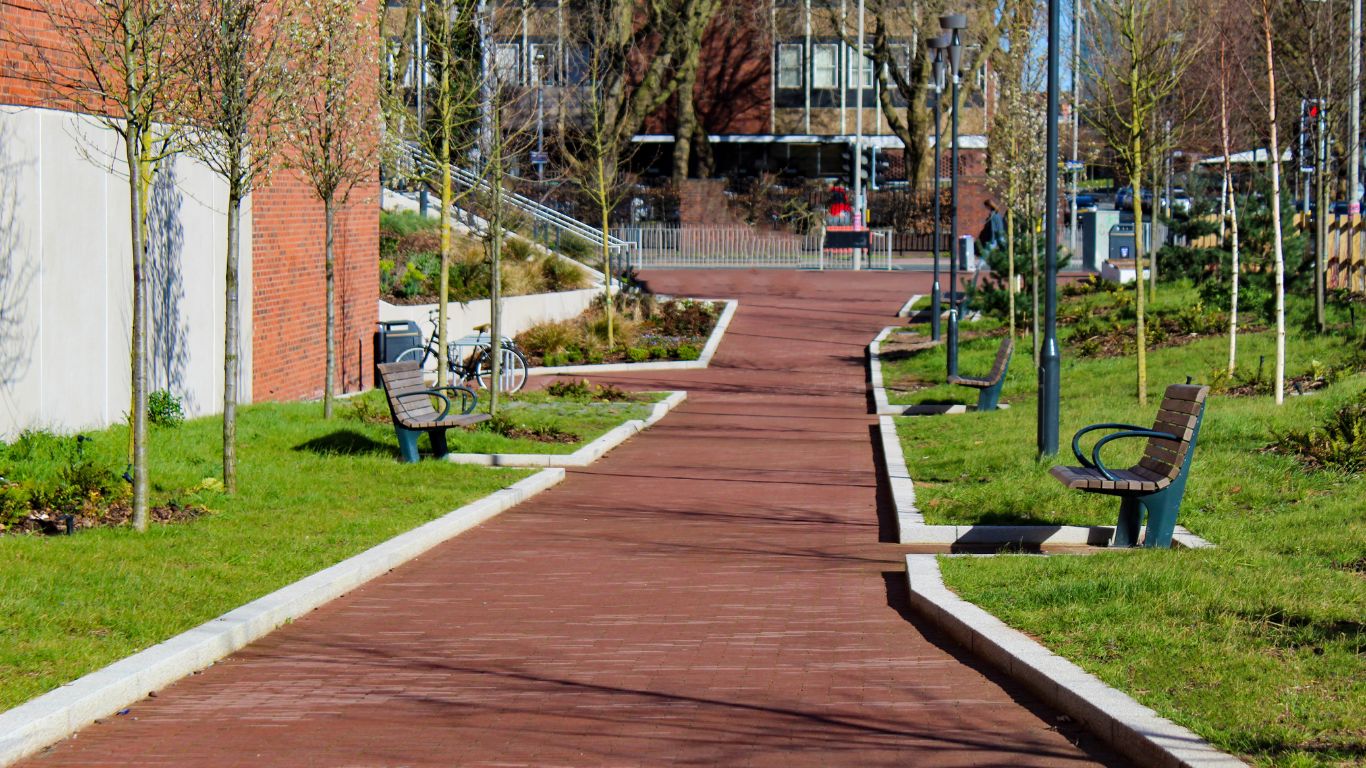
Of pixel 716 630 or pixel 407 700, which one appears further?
pixel 716 630

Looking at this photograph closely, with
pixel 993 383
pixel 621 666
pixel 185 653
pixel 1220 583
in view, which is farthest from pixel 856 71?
pixel 185 653

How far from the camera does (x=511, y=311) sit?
2920 centimetres

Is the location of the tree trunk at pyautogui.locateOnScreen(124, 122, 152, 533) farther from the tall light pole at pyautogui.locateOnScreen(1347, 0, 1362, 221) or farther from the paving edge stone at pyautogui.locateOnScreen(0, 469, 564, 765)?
the tall light pole at pyautogui.locateOnScreen(1347, 0, 1362, 221)

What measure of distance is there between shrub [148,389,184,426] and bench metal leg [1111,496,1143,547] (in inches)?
368

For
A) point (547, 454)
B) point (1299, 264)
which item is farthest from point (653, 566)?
point (1299, 264)

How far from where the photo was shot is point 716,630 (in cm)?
817

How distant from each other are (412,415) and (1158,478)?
7.02 m

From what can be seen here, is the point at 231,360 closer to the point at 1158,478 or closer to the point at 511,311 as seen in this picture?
the point at 1158,478

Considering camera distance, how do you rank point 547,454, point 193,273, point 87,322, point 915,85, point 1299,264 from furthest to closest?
point 915,85 → point 1299,264 → point 193,273 → point 547,454 → point 87,322

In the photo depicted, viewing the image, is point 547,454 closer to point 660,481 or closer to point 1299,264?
point 660,481

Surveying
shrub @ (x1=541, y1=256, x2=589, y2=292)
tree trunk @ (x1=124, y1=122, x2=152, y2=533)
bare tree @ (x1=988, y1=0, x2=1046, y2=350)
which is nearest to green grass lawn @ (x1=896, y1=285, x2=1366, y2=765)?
tree trunk @ (x1=124, y1=122, x2=152, y2=533)

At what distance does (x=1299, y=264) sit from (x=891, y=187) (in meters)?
34.5

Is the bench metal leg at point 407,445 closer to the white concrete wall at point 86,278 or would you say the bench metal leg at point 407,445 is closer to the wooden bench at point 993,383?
the white concrete wall at point 86,278

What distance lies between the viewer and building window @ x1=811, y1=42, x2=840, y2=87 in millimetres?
63469
